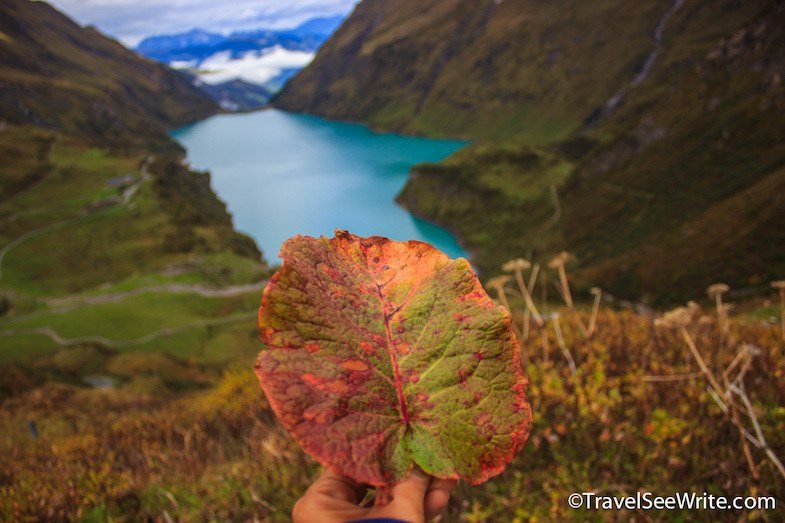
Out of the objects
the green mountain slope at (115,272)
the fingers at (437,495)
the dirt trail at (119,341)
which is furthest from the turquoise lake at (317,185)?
the fingers at (437,495)

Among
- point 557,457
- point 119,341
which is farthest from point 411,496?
point 119,341

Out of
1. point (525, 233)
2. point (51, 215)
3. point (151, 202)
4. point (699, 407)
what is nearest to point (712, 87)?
point (525, 233)

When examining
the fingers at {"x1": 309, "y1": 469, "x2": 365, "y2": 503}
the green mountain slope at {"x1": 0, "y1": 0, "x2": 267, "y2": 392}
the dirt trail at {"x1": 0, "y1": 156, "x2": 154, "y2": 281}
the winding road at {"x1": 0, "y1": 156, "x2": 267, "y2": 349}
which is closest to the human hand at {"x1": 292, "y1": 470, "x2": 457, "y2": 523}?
the fingers at {"x1": 309, "y1": 469, "x2": 365, "y2": 503}

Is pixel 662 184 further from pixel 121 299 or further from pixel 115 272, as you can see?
pixel 115 272

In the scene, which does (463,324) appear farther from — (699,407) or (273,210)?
→ (273,210)

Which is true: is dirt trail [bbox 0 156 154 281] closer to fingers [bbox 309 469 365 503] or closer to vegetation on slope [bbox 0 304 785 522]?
vegetation on slope [bbox 0 304 785 522]

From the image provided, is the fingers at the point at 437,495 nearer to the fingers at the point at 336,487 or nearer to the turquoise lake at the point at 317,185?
the fingers at the point at 336,487
